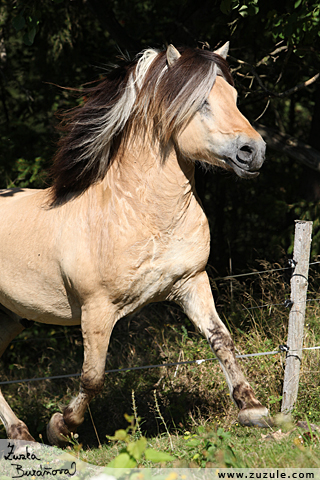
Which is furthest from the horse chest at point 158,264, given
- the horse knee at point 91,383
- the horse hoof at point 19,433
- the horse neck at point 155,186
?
the horse hoof at point 19,433

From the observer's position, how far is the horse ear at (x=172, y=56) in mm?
2934

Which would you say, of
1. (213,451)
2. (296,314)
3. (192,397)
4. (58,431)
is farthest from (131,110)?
(192,397)

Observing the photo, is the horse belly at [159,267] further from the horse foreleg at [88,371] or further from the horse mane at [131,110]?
the horse mane at [131,110]

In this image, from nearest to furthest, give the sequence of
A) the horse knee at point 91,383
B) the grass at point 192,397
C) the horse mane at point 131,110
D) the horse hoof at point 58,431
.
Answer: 1. the grass at point 192,397
2. the horse mane at point 131,110
3. the horse knee at point 91,383
4. the horse hoof at point 58,431

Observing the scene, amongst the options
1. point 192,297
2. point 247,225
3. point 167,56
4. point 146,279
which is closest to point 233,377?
point 192,297

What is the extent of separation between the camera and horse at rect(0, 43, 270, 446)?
9.54 feet

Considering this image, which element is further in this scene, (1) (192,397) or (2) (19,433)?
(1) (192,397)

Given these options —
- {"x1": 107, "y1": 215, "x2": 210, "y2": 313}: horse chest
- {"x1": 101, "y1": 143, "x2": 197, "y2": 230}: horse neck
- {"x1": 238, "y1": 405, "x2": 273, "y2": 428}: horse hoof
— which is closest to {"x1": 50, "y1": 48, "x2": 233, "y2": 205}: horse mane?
{"x1": 101, "y1": 143, "x2": 197, "y2": 230}: horse neck

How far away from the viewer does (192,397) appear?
4230 millimetres

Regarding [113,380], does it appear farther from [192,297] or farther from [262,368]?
[192,297]

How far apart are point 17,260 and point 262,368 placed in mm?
2142

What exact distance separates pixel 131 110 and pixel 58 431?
2.29 metres

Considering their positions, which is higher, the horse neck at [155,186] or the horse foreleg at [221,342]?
the horse neck at [155,186]

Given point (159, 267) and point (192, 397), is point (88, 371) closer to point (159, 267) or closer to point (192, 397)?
point (159, 267)
